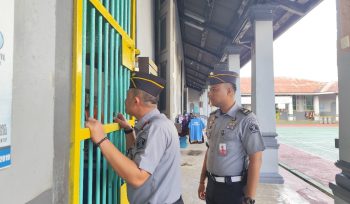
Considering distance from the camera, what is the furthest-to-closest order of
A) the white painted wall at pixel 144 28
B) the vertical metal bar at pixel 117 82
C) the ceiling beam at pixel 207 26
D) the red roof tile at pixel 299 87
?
the red roof tile at pixel 299 87 → the ceiling beam at pixel 207 26 → the white painted wall at pixel 144 28 → the vertical metal bar at pixel 117 82

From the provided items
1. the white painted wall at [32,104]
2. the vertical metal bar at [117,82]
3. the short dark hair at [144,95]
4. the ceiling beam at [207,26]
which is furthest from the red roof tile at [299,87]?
the white painted wall at [32,104]

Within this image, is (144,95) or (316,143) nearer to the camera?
(144,95)

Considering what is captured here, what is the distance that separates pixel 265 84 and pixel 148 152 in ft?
16.4

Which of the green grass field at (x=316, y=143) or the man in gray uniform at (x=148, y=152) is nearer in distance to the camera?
the man in gray uniform at (x=148, y=152)

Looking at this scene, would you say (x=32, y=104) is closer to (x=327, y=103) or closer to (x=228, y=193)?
(x=228, y=193)

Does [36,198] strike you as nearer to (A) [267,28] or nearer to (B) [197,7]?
(A) [267,28]

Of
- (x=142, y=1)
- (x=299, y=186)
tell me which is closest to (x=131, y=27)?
(x=142, y=1)

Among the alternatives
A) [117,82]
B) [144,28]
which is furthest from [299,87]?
[117,82]

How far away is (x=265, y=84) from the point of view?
19.8 ft

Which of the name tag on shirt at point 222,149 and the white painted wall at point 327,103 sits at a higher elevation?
the white painted wall at point 327,103

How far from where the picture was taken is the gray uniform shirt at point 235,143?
2578 mm

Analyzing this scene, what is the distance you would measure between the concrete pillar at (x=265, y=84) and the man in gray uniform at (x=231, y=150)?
3.35 metres

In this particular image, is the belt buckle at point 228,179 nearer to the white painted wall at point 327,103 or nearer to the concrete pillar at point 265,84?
the concrete pillar at point 265,84

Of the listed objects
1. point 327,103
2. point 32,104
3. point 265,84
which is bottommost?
point 32,104
